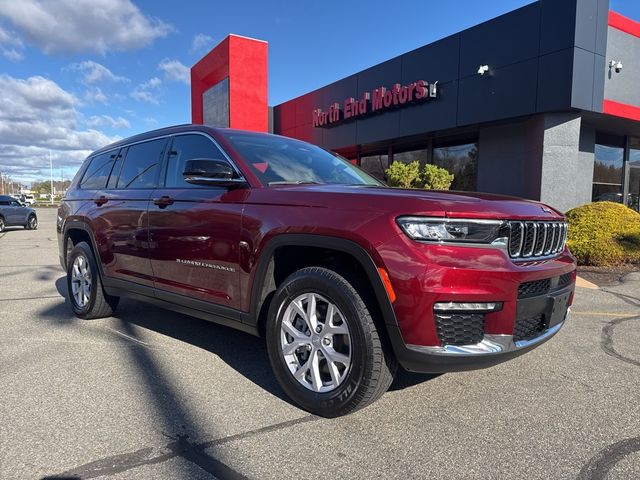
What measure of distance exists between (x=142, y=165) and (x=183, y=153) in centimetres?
70

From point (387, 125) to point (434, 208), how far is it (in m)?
15.1

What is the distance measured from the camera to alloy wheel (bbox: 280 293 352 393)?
2846mm

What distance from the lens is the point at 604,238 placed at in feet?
29.5

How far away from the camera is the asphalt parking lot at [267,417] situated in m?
2.44

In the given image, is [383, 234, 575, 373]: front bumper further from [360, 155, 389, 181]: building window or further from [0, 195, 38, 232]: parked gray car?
[0, 195, 38, 232]: parked gray car

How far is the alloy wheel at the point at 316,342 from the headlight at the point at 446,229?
2.15 ft

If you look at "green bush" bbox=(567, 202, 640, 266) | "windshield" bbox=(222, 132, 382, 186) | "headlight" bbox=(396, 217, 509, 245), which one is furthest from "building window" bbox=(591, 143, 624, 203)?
"headlight" bbox=(396, 217, 509, 245)

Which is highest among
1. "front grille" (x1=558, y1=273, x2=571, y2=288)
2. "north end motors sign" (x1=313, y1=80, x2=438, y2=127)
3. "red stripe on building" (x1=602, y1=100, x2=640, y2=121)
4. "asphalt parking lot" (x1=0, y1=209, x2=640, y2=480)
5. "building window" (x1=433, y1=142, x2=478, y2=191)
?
"north end motors sign" (x1=313, y1=80, x2=438, y2=127)

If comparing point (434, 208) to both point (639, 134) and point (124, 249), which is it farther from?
point (639, 134)

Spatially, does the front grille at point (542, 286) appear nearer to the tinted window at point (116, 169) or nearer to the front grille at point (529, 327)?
the front grille at point (529, 327)

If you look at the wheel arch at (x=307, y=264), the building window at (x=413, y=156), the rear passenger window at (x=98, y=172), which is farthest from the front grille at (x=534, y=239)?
the building window at (x=413, y=156)

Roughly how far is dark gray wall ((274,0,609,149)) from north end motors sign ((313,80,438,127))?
278 millimetres

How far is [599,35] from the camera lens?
1173cm

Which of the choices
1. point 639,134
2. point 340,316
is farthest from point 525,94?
point 340,316
